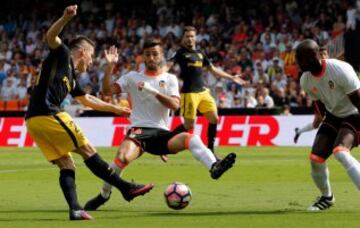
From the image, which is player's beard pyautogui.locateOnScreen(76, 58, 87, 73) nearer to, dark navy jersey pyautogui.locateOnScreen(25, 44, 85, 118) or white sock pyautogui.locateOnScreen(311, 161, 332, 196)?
dark navy jersey pyautogui.locateOnScreen(25, 44, 85, 118)

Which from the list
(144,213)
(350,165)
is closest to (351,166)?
(350,165)

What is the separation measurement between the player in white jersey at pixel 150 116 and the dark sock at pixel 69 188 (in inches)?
47.6

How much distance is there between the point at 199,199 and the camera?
13.7m

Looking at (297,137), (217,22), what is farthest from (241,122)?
(217,22)

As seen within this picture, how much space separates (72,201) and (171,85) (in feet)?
8.95

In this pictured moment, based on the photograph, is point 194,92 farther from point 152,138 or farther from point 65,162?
point 65,162

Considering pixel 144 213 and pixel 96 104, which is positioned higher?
pixel 96 104

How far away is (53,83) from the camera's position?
11109 millimetres

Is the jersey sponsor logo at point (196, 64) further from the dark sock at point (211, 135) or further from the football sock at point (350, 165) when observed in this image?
the football sock at point (350, 165)

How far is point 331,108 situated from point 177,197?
2.19 meters

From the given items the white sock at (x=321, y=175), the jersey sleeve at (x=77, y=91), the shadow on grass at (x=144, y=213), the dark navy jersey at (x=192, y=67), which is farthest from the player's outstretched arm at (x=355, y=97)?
the dark navy jersey at (x=192, y=67)

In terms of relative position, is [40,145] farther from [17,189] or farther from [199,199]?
[17,189]

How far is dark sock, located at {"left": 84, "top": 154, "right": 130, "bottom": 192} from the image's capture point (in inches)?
452

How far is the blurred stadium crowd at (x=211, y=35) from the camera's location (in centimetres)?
3362
